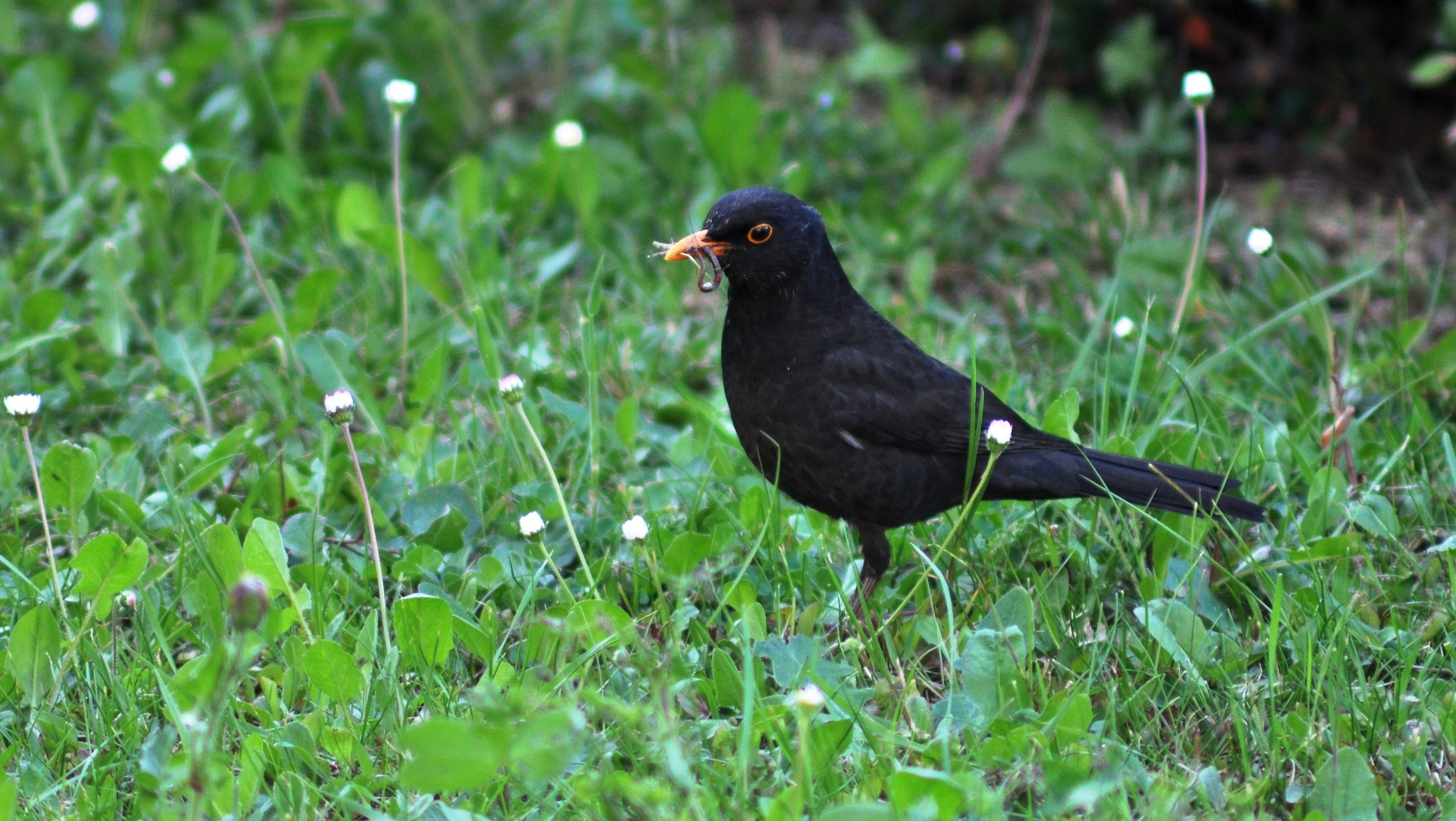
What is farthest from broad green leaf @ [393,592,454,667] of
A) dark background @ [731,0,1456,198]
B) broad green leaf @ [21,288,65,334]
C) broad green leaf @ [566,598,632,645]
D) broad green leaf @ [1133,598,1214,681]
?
dark background @ [731,0,1456,198]

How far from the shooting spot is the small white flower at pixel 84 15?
21.4 ft

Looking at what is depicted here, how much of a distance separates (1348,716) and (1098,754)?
Result: 567 mm

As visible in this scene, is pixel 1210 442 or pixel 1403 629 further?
pixel 1210 442

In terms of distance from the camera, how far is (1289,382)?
445cm

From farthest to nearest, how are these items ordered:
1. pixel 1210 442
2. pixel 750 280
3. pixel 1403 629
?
1. pixel 1210 442
2. pixel 750 280
3. pixel 1403 629

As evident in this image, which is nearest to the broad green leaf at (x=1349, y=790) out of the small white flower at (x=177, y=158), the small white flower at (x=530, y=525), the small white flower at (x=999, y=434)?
the small white flower at (x=999, y=434)

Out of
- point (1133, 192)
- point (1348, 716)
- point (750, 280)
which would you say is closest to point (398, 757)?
point (750, 280)

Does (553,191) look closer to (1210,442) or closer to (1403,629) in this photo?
(1210,442)

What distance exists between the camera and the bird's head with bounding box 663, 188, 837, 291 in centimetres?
349

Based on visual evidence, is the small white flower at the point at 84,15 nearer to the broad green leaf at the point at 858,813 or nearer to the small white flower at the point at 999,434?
the small white flower at the point at 999,434

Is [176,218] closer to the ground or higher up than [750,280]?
closer to the ground

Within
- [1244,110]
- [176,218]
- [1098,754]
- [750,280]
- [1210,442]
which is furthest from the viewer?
→ [1244,110]

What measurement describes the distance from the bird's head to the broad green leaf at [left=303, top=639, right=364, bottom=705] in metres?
1.24

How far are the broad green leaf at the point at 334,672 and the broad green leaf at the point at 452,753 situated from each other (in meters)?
0.65
